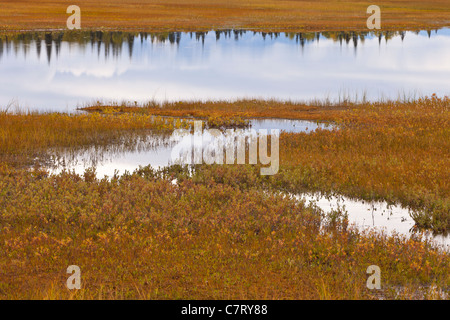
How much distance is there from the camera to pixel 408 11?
333 feet

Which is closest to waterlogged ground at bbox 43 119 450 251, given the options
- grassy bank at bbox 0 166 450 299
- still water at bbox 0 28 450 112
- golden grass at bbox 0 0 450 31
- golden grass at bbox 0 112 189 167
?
golden grass at bbox 0 112 189 167

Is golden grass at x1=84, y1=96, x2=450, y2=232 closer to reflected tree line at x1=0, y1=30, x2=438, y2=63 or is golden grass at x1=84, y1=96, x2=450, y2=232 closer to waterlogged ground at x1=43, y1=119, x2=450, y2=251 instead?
waterlogged ground at x1=43, y1=119, x2=450, y2=251

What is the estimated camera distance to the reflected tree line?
59.8m

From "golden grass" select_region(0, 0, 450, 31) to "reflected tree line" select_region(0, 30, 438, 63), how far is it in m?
2.11

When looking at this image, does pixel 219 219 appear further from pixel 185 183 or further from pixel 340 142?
pixel 340 142

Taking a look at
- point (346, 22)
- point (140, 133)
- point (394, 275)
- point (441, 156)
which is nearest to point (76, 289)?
point (394, 275)

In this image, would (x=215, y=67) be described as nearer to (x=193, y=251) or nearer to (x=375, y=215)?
(x=375, y=215)

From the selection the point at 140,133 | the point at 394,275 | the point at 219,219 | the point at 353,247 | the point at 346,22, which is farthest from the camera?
the point at 346,22

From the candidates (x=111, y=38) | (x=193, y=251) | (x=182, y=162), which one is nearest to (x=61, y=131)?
(x=182, y=162)

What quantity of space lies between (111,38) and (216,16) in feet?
87.4

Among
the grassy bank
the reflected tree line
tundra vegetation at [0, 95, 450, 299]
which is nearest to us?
the grassy bank

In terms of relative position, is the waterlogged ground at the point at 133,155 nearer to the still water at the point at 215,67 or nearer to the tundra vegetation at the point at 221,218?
the tundra vegetation at the point at 221,218

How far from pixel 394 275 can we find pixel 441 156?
31.0 feet

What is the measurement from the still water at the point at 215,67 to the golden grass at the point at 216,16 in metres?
3.28
